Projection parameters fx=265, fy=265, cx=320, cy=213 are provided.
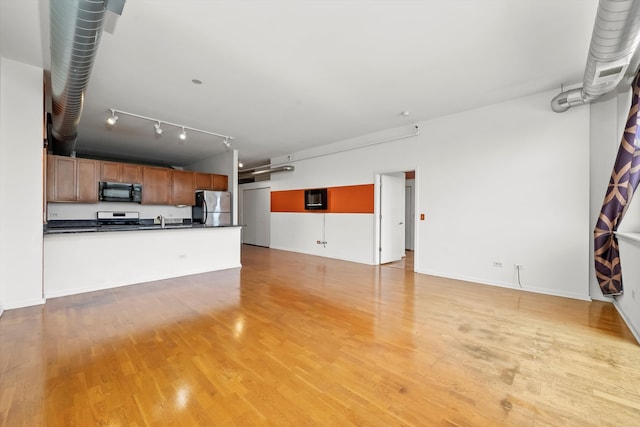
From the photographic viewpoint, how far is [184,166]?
9.50 metres

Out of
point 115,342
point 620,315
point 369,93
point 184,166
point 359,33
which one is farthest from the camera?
point 184,166

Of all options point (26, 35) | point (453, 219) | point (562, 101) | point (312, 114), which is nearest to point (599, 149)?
point (562, 101)

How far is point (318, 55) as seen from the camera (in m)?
2.98

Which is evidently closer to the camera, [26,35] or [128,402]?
[128,402]

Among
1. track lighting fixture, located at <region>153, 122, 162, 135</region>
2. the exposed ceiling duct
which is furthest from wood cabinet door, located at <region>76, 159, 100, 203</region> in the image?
the exposed ceiling duct

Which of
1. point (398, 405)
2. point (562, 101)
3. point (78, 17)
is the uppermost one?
point (562, 101)

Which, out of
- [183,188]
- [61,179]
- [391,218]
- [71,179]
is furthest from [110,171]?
[391,218]

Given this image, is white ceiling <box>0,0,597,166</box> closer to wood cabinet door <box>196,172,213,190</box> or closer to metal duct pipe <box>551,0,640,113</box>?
metal duct pipe <box>551,0,640,113</box>

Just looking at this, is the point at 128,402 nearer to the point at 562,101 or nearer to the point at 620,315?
the point at 620,315

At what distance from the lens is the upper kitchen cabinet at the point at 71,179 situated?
17.3 feet

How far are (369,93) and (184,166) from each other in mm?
7869

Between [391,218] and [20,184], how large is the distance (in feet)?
20.7

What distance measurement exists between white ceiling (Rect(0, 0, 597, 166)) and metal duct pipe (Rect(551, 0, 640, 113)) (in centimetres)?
35

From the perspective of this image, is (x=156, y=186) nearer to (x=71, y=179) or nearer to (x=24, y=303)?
(x=71, y=179)
